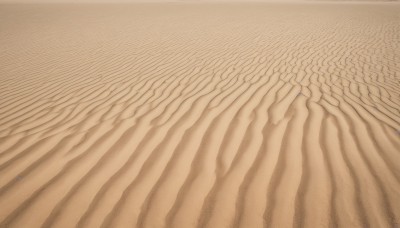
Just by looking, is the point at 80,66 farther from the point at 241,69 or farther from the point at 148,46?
the point at 241,69

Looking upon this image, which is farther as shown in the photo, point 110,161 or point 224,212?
point 110,161

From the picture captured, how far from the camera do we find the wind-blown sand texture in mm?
1705

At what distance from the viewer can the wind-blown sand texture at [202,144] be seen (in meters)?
1.71

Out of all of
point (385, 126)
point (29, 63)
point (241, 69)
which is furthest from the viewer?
point (29, 63)

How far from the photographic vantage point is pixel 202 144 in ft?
7.98

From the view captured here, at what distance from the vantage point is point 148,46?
7.38 meters

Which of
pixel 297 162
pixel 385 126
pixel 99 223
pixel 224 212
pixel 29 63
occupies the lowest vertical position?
pixel 385 126

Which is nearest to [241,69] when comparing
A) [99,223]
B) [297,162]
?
[297,162]

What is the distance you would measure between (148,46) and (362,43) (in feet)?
21.5

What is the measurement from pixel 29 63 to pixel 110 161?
535 cm

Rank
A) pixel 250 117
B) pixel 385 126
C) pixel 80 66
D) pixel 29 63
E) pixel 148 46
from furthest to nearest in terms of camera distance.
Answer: pixel 148 46 < pixel 29 63 < pixel 80 66 < pixel 250 117 < pixel 385 126

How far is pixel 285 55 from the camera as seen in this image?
616cm

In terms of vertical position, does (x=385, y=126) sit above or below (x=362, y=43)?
above

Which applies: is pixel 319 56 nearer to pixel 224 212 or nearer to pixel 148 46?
pixel 148 46
